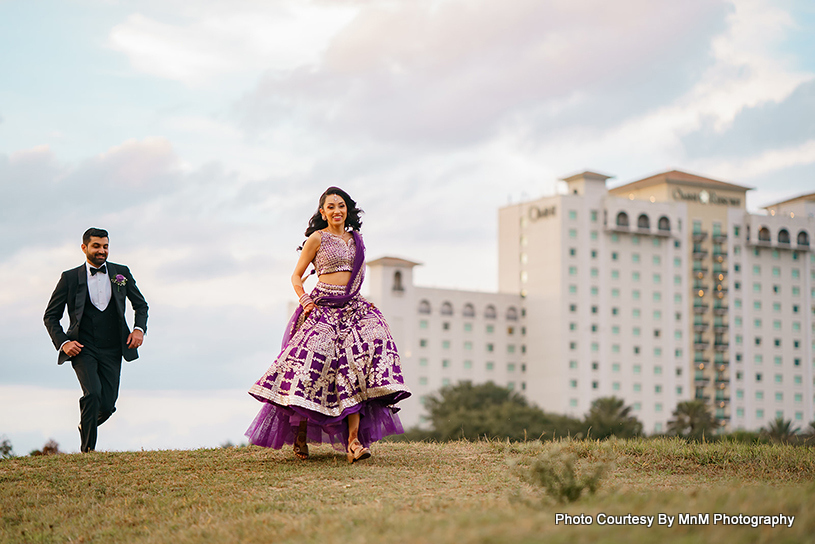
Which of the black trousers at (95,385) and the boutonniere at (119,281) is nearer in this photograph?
the black trousers at (95,385)

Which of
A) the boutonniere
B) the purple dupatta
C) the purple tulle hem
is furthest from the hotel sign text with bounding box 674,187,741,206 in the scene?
the purple tulle hem

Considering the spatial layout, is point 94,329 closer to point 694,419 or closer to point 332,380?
point 332,380

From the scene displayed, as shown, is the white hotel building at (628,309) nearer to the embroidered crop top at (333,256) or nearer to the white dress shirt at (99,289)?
the white dress shirt at (99,289)

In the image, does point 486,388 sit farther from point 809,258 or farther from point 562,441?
point 562,441

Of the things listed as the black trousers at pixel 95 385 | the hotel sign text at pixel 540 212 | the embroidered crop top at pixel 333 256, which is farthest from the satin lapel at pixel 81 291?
the hotel sign text at pixel 540 212

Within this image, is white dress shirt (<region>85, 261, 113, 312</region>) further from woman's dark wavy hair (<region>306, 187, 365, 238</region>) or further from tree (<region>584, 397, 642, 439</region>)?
tree (<region>584, 397, 642, 439</region>)

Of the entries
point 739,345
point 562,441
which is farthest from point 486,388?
point 562,441

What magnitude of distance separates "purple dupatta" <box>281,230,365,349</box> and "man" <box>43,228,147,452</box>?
2225 mm

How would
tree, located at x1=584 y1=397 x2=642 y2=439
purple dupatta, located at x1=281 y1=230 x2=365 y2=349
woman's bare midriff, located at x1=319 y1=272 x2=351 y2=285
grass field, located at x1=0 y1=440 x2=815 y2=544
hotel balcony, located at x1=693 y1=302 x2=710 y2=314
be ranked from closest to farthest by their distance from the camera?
grass field, located at x1=0 y1=440 x2=815 y2=544, purple dupatta, located at x1=281 y1=230 x2=365 y2=349, woman's bare midriff, located at x1=319 y1=272 x2=351 y2=285, tree, located at x1=584 y1=397 x2=642 y2=439, hotel balcony, located at x1=693 y1=302 x2=710 y2=314

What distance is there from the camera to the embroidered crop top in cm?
1074

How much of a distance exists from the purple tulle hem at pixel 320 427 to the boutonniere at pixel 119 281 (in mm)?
2653

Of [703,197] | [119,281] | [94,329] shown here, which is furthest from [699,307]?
[94,329]

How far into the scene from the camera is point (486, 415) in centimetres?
8712

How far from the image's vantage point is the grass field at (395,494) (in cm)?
558
